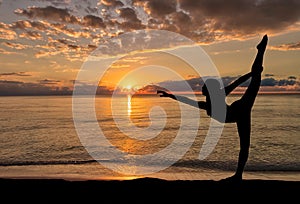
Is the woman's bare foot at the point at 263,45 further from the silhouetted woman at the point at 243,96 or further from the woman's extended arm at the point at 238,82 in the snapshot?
the woman's extended arm at the point at 238,82

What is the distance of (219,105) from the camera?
22.5 ft

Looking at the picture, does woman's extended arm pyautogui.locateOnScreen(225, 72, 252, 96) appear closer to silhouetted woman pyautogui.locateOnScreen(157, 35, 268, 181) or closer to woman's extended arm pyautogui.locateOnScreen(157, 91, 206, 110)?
silhouetted woman pyautogui.locateOnScreen(157, 35, 268, 181)

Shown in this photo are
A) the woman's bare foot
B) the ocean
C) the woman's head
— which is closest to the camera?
the woman's head

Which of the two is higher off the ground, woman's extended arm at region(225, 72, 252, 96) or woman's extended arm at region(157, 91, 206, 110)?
woman's extended arm at region(225, 72, 252, 96)

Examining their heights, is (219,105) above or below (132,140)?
above

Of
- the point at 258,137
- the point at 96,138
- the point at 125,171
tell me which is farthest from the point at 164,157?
the point at 258,137
